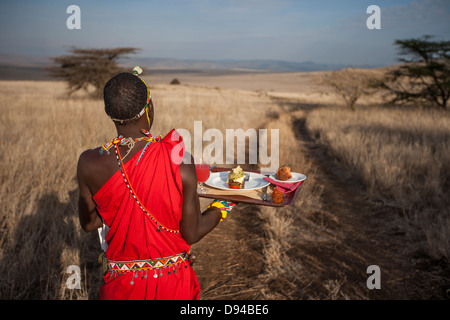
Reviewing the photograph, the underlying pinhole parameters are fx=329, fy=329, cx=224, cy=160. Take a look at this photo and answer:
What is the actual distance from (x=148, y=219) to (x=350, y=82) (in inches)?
896

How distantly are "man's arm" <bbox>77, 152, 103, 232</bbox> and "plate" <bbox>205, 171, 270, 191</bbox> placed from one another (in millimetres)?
814

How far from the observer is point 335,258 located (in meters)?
3.68

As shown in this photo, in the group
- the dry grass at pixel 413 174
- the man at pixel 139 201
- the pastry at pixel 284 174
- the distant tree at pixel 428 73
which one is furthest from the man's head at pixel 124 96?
the distant tree at pixel 428 73

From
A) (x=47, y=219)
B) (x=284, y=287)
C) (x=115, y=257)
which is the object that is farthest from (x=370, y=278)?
(x=47, y=219)

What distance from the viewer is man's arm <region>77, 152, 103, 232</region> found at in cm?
149

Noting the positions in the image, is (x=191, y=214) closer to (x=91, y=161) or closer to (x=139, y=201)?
(x=139, y=201)

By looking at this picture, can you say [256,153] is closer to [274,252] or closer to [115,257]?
[274,252]

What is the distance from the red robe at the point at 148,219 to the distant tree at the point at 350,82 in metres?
21.1

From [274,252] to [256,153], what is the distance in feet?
16.8

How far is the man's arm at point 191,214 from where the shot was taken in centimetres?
145

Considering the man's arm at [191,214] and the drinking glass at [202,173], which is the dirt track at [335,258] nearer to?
the drinking glass at [202,173]

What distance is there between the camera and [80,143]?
5766mm

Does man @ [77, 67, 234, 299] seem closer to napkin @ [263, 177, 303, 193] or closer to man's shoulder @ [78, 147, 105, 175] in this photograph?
man's shoulder @ [78, 147, 105, 175]

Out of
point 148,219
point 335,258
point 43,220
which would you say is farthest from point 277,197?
point 43,220
